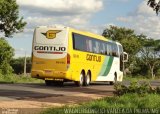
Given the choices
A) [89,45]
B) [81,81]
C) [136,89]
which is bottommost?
[136,89]

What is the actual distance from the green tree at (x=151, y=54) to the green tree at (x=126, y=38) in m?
3.97

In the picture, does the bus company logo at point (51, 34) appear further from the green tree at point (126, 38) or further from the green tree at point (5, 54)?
the green tree at point (126, 38)

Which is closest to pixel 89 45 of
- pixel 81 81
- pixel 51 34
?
pixel 81 81

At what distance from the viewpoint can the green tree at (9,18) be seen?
44625 mm

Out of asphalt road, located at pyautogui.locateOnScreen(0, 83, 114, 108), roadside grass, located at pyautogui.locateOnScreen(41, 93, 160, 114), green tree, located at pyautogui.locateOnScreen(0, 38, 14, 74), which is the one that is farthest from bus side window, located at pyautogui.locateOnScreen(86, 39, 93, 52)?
green tree, located at pyautogui.locateOnScreen(0, 38, 14, 74)

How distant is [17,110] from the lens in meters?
13.5

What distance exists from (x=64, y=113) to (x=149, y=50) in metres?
79.0

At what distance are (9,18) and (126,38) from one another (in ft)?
128

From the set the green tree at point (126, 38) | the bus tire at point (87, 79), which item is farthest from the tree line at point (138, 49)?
the bus tire at point (87, 79)

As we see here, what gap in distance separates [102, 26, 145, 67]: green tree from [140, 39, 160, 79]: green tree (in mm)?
3968

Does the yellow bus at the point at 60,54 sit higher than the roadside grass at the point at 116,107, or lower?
higher

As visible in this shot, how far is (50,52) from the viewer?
26469 millimetres

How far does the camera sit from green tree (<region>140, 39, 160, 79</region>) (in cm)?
8731

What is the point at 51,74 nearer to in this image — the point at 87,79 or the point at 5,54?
the point at 87,79
